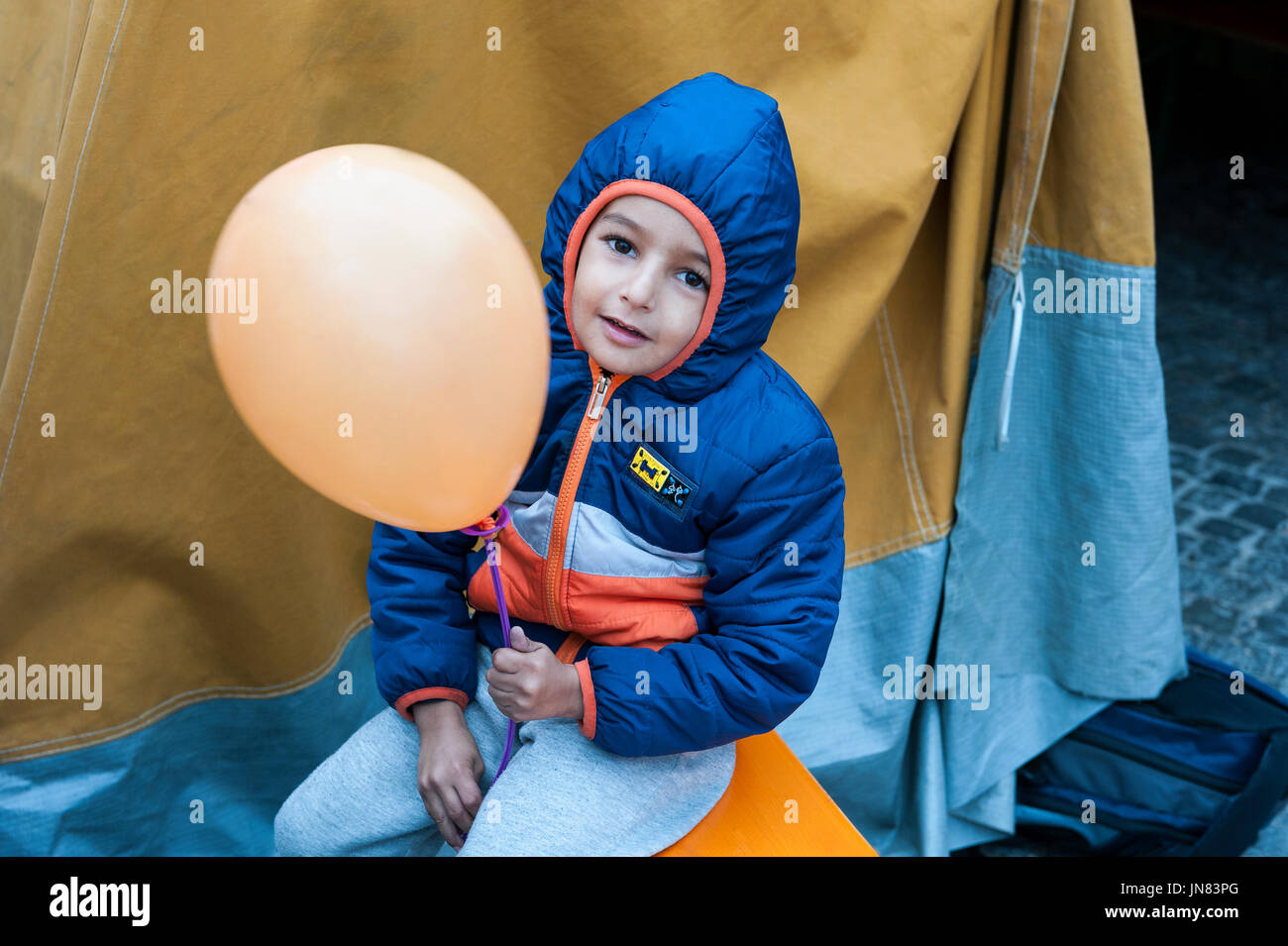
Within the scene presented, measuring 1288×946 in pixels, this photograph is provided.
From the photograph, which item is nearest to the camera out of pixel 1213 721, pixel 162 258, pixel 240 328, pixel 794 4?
pixel 240 328

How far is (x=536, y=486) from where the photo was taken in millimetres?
1562

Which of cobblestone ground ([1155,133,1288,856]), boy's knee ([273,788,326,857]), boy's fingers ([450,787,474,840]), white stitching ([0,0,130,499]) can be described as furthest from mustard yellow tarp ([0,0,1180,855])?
boy's fingers ([450,787,474,840])

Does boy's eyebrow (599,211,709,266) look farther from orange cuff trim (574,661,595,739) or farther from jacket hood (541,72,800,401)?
orange cuff trim (574,661,595,739)

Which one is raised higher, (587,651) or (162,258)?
(162,258)

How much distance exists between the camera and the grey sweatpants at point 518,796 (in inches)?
57.8

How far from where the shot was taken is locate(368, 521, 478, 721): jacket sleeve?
156cm

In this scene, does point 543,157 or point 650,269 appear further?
point 543,157

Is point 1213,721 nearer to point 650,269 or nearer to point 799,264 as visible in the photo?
point 799,264

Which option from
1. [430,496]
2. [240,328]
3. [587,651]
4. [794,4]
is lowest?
[587,651]

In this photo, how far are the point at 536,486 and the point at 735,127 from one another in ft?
1.58

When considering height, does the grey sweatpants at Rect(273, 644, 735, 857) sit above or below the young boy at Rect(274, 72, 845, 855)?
below

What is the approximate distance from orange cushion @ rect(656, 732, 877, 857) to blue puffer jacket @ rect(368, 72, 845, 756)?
0.57ft

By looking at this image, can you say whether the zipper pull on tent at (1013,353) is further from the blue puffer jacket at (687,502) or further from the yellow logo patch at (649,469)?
the yellow logo patch at (649,469)
